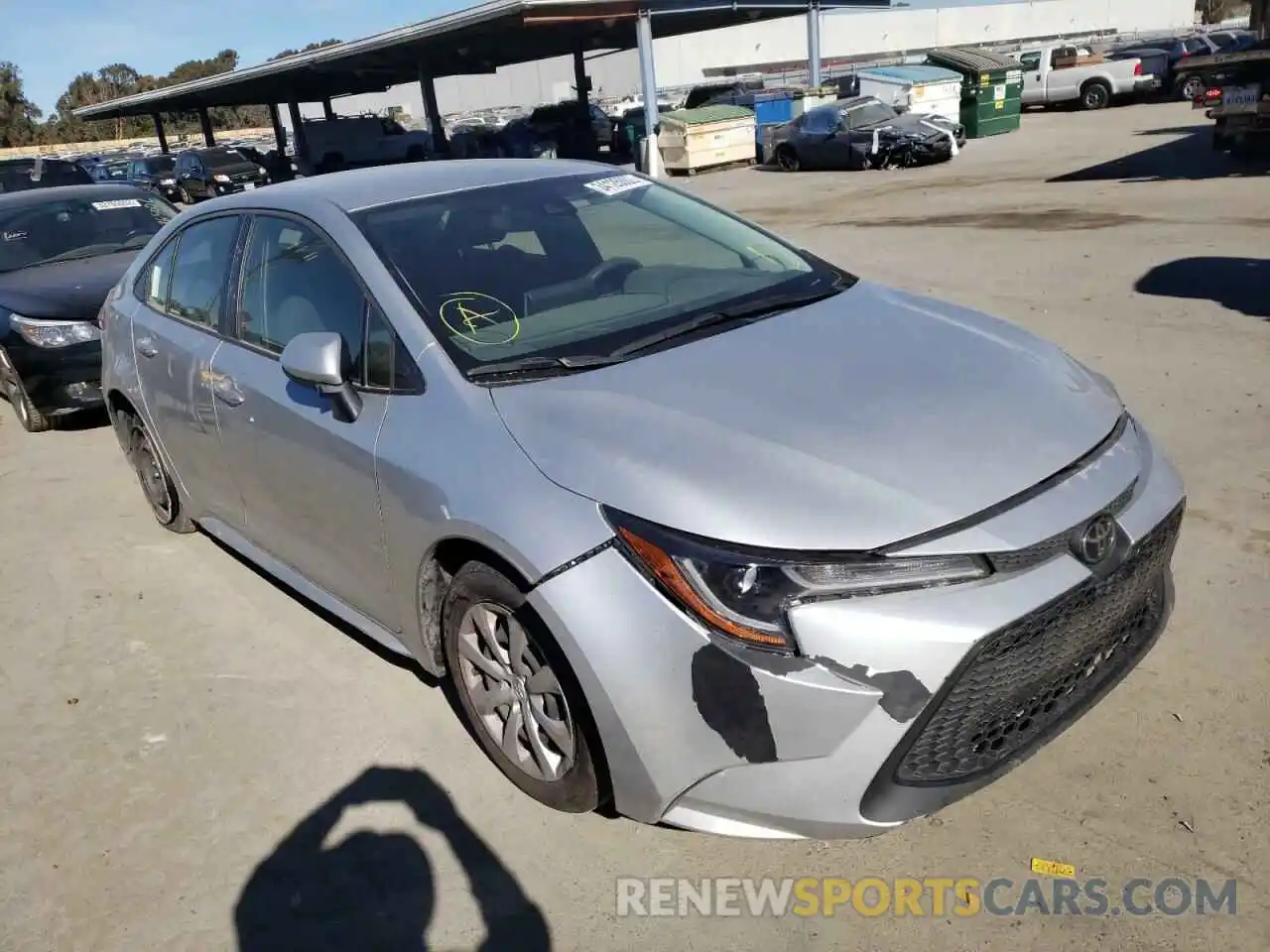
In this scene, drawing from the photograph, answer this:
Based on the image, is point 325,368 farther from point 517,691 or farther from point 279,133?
point 279,133

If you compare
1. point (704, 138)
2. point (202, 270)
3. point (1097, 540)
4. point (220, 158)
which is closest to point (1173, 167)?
point (704, 138)

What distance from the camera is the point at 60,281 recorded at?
719cm

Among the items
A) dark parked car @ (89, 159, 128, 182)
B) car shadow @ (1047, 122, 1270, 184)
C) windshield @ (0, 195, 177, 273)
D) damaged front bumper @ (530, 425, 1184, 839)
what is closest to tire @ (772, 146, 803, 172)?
car shadow @ (1047, 122, 1270, 184)

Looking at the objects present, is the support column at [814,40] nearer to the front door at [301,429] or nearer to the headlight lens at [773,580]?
the front door at [301,429]

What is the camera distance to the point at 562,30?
2908 centimetres

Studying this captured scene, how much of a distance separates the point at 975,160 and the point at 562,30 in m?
14.4

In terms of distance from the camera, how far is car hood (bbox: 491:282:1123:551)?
7.43 ft

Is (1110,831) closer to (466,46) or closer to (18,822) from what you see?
(18,822)

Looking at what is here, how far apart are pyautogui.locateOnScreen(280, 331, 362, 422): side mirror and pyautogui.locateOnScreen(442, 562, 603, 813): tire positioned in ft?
2.26

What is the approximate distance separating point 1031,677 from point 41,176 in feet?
56.1

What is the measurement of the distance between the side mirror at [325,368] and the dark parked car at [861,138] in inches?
757

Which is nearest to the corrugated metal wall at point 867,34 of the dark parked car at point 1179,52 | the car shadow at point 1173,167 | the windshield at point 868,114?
the dark parked car at point 1179,52

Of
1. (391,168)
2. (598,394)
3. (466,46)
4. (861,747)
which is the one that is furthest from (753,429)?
(466,46)

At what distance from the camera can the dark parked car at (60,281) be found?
21.9ft
